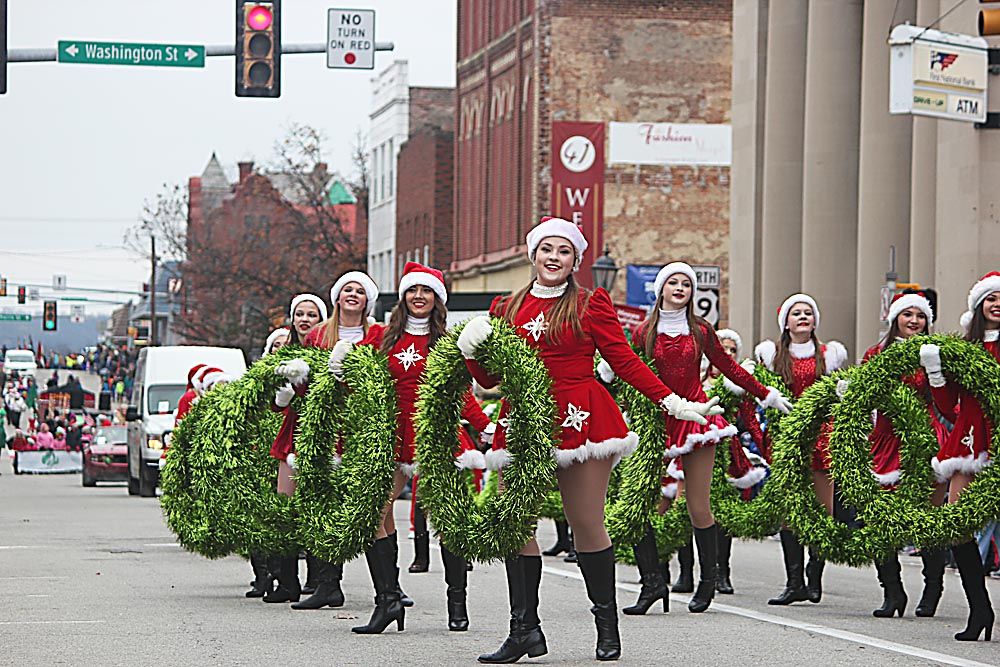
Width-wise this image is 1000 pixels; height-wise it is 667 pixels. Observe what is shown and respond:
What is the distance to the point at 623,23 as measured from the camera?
167 ft

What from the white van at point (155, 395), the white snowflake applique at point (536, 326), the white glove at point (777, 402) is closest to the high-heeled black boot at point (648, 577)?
the white glove at point (777, 402)

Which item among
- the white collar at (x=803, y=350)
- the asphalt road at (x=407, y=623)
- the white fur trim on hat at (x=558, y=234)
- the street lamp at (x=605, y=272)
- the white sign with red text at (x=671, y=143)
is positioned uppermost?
the white sign with red text at (x=671, y=143)

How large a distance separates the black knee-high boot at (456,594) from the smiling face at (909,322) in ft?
11.4

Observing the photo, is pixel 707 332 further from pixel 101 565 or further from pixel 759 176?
pixel 759 176

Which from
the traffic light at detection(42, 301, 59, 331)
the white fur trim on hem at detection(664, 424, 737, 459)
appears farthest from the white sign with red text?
the traffic light at detection(42, 301, 59, 331)

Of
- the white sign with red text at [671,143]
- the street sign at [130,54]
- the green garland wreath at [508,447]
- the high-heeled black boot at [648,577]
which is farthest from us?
the white sign with red text at [671,143]

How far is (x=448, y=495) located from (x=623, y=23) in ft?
141

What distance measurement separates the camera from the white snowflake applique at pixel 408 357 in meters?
10.6

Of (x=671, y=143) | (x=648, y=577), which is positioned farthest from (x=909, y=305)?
(x=671, y=143)

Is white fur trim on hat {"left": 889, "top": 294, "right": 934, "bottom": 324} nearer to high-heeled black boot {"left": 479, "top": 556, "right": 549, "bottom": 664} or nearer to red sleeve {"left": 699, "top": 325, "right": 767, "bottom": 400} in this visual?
red sleeve {"left": 699, "top": 325, "right": 767, "bottom": 400}

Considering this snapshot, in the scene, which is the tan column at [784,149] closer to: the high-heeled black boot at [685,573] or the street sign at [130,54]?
the street sign at [130,54]

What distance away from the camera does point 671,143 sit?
50656 millimetres

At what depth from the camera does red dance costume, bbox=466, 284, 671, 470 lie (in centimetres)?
870

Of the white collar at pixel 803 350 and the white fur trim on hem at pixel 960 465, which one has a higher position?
the white collar at pixel 803 350
